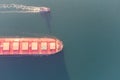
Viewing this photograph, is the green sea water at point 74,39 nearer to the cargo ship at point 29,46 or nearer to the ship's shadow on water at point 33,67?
the ship's shadow on water at point 33,67

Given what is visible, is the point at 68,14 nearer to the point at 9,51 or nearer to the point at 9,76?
the point at 9,51

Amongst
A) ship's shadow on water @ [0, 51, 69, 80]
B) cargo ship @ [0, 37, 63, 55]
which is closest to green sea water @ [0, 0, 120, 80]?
ship's shadow on water @ [0, 51, 69, 80]

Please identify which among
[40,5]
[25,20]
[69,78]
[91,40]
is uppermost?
[40,5]

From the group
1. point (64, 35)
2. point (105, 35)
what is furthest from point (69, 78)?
point (105, 35)

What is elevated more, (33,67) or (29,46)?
(29,46)

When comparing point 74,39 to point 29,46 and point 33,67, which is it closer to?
point 29,46

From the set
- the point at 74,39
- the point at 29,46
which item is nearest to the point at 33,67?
the point at 29,46
